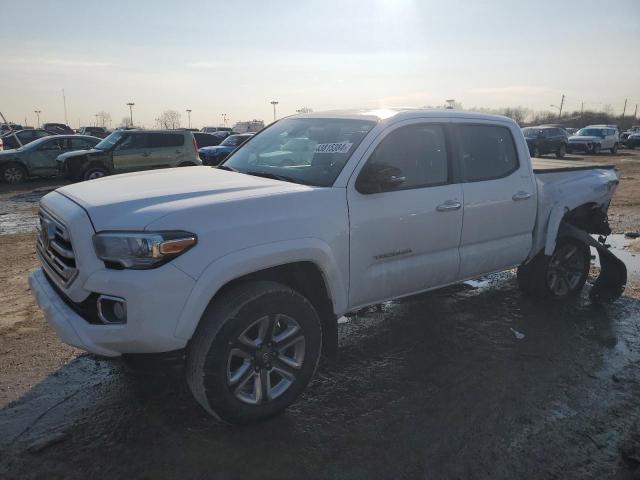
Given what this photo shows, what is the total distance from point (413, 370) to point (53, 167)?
16.2 meters

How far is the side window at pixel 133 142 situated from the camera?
14719 millimetres

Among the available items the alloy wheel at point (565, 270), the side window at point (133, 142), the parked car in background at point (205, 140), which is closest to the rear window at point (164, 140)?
the side window at point (133, 142)

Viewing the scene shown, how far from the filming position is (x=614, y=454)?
2.95 metres

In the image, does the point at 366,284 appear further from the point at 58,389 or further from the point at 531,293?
the point at 531,293

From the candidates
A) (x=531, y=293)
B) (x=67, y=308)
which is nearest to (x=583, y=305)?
(x=531, y=293)

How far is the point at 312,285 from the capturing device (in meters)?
3.32

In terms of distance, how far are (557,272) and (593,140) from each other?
30876mm

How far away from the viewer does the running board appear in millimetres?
5320

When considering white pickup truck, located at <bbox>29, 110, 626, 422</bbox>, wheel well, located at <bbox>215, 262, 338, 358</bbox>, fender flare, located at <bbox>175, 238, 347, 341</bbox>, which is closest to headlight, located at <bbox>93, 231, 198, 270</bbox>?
white pickup truck, located at <bbox>29, 110, 626, 422</bbox>

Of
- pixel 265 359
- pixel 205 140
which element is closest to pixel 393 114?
pixel 265 359

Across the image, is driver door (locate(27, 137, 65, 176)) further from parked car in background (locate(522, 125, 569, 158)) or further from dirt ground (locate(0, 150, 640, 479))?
parked car in background (locate(522, 125, 569, 158))

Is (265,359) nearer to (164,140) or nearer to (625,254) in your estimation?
(625,254)

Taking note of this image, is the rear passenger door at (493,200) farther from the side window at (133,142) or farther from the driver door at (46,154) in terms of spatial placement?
the driver door at (46,154)

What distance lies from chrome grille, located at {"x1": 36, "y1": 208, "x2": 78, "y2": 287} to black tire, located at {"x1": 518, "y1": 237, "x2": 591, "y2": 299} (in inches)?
171
